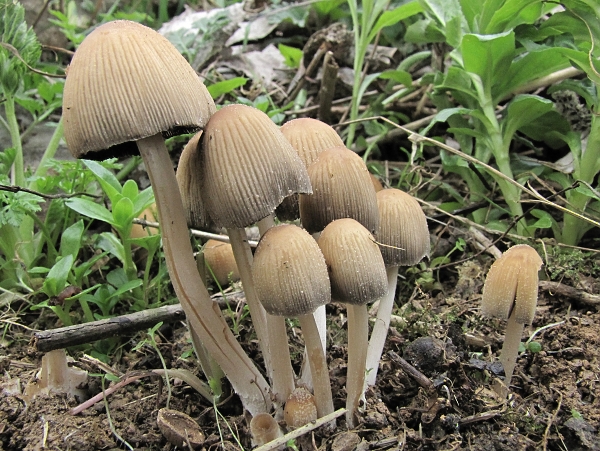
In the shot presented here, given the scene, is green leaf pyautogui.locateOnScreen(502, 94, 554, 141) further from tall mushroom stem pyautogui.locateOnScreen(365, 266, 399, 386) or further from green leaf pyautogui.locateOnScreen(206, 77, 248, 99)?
green leaf pyautogui.locateOnScreen(206, 77, 248, 99)

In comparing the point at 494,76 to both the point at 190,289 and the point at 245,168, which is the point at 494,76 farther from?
the point at 190,289

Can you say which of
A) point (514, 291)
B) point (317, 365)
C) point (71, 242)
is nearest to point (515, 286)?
point (514, 291)

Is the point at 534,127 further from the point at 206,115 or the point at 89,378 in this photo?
the point at 89,378

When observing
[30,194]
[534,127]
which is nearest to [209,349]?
[30,194]

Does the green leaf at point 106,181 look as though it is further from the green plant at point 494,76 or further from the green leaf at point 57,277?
the green plant at point 494,76

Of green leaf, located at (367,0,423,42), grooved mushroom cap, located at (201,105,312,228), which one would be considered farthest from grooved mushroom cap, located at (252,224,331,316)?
green leaf, located at (367,0,423,42)

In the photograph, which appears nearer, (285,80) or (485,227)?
(485,227)

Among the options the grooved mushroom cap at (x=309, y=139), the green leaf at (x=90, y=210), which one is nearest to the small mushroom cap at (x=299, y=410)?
the grooved mushroom cap at (x=309, y=139)
